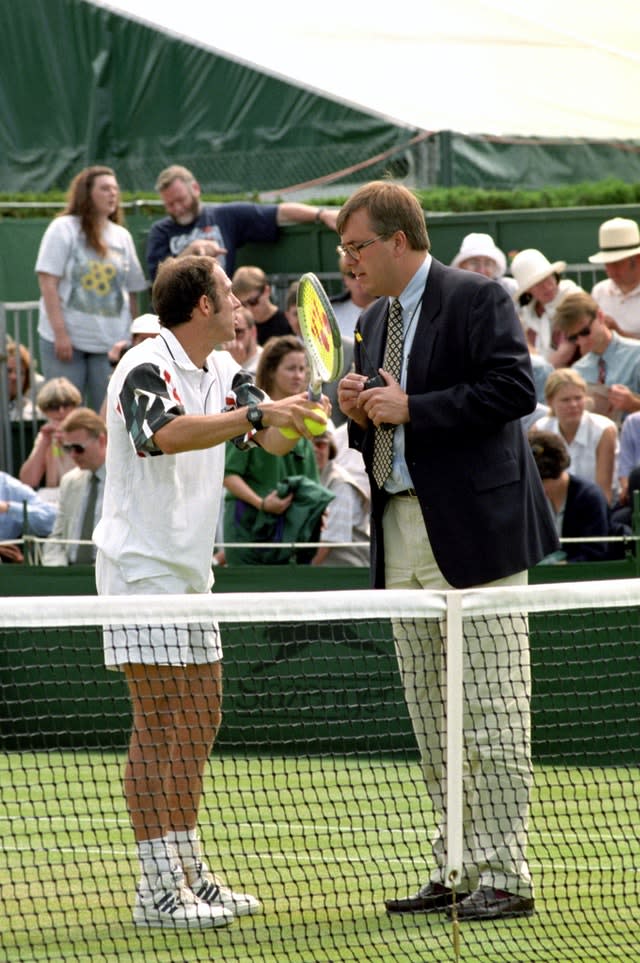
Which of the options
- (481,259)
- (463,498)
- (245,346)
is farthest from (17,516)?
(463,498)

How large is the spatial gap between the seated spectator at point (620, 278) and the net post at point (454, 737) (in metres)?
5.31

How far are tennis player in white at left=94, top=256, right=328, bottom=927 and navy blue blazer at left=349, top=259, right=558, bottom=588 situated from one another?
502mm

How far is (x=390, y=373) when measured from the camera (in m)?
6.05

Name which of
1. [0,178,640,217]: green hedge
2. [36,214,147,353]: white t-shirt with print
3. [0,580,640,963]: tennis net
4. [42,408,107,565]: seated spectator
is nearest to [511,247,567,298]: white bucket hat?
[0,178,640,217]: green hedge

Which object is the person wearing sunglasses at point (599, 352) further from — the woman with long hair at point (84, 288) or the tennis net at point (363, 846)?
the woman with long hair at point (84, 288)

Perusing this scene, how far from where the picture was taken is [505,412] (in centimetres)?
579

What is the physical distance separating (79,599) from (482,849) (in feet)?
5.20

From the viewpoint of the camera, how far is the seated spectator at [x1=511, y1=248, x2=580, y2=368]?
10867 mm

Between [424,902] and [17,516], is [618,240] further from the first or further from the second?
[424,902]

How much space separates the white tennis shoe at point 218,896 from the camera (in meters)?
5.89

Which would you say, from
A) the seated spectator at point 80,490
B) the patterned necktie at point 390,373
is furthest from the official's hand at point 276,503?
the patterned necktie at point 390,373

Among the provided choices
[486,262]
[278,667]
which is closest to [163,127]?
[486,262]

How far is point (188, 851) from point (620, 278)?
580cm

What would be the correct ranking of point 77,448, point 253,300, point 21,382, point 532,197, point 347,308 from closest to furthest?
1. point 77,448
2. point 347,308
3. point 253,300
4. point 21,382
5. point 532,197
